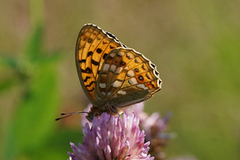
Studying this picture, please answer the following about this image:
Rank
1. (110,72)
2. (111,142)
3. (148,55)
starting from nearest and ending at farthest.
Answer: (111,142) < (110,72) < (148,55)

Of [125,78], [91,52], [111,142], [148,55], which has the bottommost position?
[111,142]

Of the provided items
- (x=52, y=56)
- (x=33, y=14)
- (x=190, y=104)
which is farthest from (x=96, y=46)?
(x=190, y=104)

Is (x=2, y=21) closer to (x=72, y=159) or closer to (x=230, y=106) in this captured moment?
(x=230, y=106)

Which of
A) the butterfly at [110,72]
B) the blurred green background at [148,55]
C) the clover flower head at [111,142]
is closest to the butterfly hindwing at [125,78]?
the butterfly at [110,72]

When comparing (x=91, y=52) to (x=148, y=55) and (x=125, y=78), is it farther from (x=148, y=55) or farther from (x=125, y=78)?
(x=148, y=55)

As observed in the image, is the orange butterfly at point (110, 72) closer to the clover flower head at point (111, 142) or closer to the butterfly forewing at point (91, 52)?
the butterfly forewing at point (91, 52)

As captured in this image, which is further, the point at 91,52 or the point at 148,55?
the point at 148,55

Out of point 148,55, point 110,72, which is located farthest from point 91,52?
point 148,55
